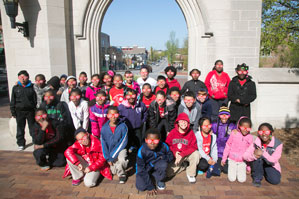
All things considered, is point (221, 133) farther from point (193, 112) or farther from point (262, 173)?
point (262, 173)

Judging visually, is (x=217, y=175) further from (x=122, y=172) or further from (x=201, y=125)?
(x=122, y=172)

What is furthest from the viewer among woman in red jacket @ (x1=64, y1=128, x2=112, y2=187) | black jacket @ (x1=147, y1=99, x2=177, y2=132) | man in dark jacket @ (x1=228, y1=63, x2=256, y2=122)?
man in dark jacket @ (x1=228, y1=63, x2=256, y2=122)

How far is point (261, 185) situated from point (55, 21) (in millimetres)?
5534

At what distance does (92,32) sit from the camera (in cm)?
541

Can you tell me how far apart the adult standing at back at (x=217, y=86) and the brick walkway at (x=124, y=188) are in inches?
64.3

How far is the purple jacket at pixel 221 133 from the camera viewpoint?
136 inches

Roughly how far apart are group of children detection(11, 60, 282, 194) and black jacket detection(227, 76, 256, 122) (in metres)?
0.02

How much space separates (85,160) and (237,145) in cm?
241

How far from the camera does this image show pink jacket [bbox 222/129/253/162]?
3.24 meters

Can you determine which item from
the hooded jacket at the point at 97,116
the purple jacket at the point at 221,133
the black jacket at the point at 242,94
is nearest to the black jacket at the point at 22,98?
the hooded jacket at the point at 97,116

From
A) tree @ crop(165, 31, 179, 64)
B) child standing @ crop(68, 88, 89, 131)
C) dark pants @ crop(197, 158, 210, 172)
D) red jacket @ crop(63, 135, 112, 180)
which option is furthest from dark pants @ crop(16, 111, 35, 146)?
tree @ crop(165, 31, 179, 64)

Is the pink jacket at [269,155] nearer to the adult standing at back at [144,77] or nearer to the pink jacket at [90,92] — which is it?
the adult standing at back at [144,77]

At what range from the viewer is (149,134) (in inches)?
115

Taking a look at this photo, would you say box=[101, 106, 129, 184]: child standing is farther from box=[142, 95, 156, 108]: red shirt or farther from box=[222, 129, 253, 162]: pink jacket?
box=[222, 129, 253, 162]: pink jacket
